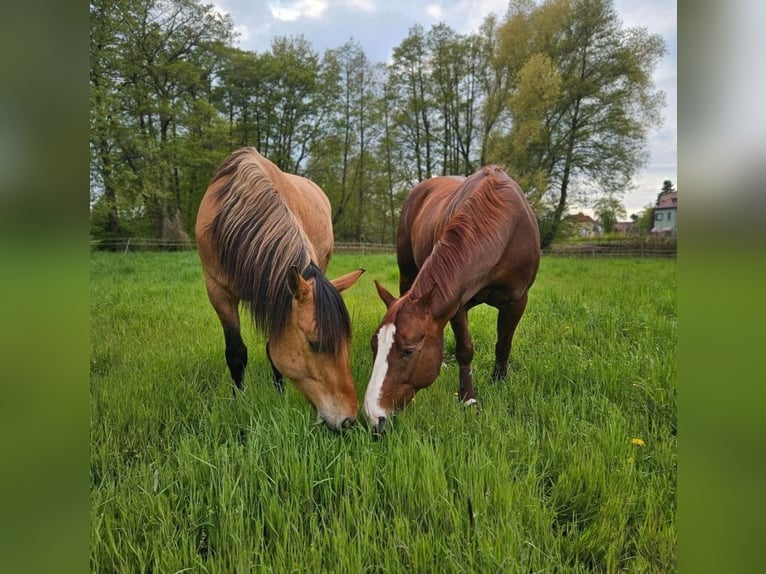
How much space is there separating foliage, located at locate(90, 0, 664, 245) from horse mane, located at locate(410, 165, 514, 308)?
→ 9.86ft

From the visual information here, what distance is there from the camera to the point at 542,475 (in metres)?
1.69

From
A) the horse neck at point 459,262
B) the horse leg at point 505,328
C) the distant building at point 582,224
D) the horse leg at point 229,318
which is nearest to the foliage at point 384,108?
the distant building at point 582,224

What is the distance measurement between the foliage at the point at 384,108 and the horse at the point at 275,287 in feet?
6.54

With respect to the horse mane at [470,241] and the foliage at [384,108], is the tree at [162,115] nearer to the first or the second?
the foliage at [384,108]

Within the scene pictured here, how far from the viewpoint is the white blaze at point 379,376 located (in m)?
2.11

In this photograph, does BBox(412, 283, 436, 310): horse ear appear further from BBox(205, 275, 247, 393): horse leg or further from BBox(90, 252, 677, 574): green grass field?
BBox(205, 275, 247, 393): horse leg

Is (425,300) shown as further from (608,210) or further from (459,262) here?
(608,210)

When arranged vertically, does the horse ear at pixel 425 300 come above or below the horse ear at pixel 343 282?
below

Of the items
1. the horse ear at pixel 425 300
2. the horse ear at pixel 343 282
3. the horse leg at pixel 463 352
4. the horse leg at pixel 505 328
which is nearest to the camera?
the horse ear at pixel 425 300

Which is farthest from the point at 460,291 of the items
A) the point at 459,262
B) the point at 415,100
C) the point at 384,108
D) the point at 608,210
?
the point at 608,210

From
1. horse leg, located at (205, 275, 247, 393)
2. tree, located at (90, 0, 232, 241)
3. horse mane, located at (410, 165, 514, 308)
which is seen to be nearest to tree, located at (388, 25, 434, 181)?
tree, located at (90, 0, 232, 241)
